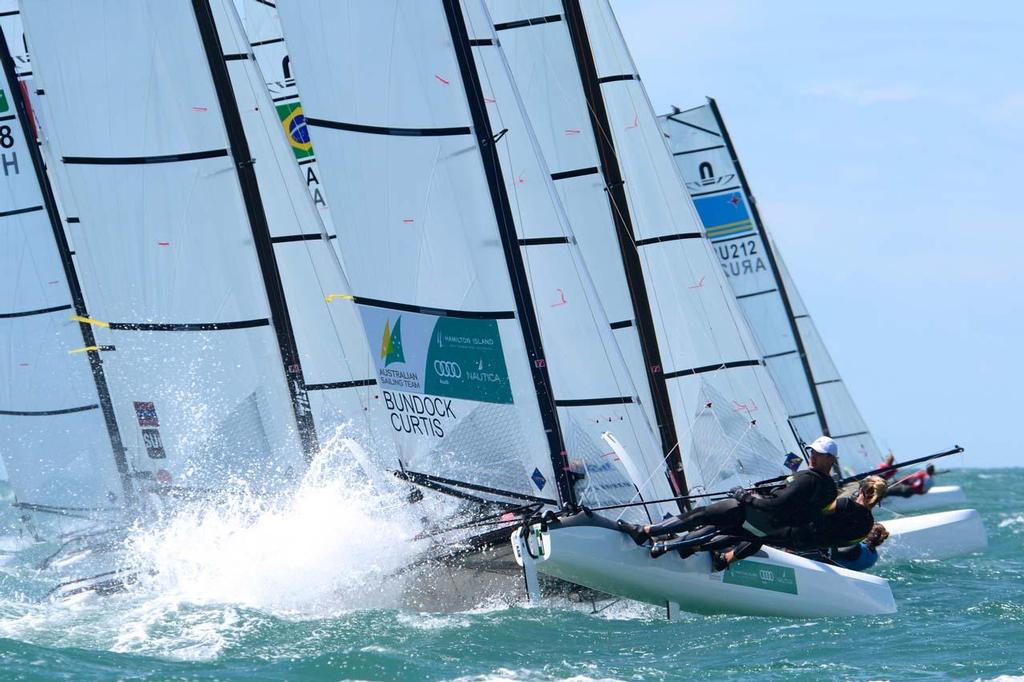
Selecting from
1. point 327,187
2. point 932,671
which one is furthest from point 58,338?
point 932,671

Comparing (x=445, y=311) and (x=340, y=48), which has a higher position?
(x=340, y=48)

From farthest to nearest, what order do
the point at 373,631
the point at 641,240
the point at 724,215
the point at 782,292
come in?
the point at 782,292 → the point at 724,215 → the point at 641,240 → the point at 373,631

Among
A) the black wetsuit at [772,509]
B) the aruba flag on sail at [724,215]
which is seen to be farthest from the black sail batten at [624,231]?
the aruba flag on sail at [724,215]

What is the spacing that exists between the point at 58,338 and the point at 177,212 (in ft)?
11.2

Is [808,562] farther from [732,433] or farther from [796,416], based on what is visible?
[796,416]

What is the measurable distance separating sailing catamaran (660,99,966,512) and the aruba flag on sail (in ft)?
0.04

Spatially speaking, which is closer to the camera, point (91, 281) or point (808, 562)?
point (808, 562)

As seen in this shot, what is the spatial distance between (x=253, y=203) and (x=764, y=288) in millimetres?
8832

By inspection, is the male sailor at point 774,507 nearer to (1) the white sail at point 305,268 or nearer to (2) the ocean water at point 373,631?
(2) the ocean water at point 373,631

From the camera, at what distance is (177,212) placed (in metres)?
12.6

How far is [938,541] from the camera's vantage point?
14.7m

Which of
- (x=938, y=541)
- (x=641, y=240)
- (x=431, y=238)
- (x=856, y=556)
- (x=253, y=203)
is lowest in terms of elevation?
(x=938, y=541)

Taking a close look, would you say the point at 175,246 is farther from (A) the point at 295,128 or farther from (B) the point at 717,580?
(B) the point at 717,580

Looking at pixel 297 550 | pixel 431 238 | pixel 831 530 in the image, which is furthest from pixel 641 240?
pixel 297 550
